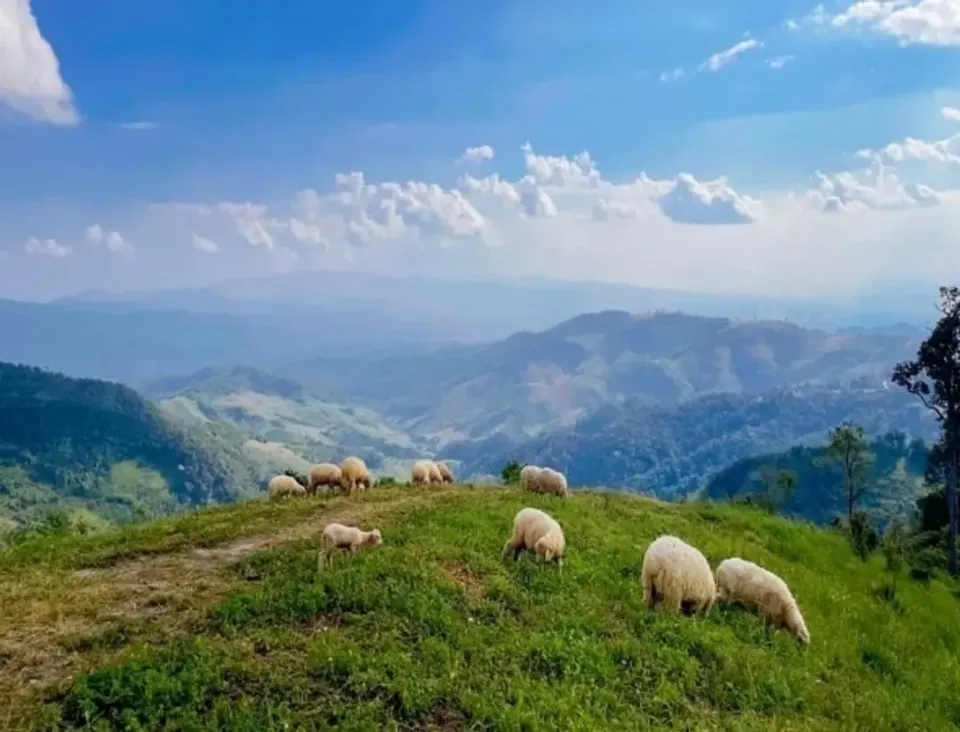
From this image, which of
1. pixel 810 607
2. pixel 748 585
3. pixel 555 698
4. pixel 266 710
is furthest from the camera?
pixel 810 607

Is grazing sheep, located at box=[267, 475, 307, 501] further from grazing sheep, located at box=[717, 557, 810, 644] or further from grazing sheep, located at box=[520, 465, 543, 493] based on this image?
grazing sheep, located at box=[717, 557, 810, 644]

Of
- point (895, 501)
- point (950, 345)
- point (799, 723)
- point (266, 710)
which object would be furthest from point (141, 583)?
point (895, 501)

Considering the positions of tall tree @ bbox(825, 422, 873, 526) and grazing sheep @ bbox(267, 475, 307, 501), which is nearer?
grazing sheep @ bbox(267, 475, 307, 501)

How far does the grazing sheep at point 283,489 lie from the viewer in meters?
23.5

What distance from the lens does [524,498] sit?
22.2 meters

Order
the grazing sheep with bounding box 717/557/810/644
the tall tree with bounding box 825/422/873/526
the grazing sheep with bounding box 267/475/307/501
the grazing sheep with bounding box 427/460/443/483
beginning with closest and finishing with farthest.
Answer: the grazing sheep with bounding box 717/557/810/644 < the grazing sheep with bounding box 267/475/307/501 < the grazing sheep with bounding box 427/460/443/483 < the tall tree with bounding box 825/422/873/526

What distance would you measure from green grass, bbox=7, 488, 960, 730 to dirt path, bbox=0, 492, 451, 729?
133mm

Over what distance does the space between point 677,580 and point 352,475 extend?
1389 centimetres

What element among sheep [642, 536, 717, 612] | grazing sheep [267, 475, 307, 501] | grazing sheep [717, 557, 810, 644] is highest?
sheep [642, 536, 717, 612]

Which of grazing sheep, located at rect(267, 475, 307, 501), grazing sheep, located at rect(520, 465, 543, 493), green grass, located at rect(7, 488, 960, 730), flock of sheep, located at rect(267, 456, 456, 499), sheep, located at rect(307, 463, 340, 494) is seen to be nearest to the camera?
green grass, located at rect(7, 488, 960, 730)

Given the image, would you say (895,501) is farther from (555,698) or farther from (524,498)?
(555,698)

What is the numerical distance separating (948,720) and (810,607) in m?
3.65

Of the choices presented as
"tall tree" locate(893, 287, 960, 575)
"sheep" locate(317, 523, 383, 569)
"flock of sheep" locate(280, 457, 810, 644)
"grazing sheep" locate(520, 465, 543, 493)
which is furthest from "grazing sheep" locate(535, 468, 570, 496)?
"tall tree" locate(893, 287, 960, 575)

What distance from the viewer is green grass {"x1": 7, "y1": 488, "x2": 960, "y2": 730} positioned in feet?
29.9
